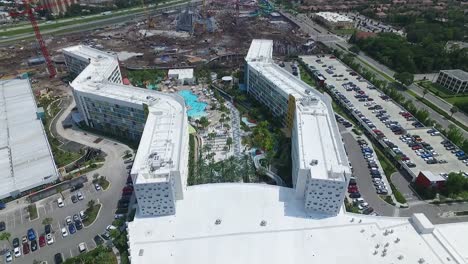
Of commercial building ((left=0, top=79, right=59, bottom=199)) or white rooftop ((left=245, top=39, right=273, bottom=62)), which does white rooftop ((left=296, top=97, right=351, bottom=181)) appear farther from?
commercial building ((left=0, top=79, right=59, bottom=199))

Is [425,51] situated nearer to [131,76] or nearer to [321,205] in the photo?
[321,205]

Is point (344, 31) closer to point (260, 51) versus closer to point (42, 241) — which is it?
point (260, 51)

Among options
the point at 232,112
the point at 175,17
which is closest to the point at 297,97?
the point at 232,112

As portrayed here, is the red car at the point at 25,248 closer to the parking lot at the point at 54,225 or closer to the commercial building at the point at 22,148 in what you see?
the parking lot at the point at 54,225

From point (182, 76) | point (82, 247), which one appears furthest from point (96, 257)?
point (182, 76)

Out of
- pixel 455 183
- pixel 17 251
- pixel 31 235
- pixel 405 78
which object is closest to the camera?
pixel 17 251

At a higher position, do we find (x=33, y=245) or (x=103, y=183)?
(x=103, y=183)
